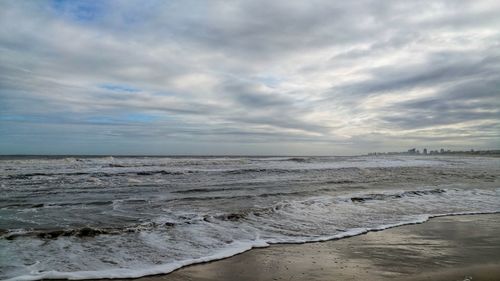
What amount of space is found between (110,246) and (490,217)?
10027 mm

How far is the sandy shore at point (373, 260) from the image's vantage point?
16.5 feet

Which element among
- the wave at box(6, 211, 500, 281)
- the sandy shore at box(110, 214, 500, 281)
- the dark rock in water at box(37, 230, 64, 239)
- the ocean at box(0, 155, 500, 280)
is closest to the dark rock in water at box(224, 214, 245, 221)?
the ocean at box(0, 155, 500, 280)

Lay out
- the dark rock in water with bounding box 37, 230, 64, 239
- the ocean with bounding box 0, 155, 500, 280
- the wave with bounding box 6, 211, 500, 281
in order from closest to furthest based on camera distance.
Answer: the wave with bounding box 6, 211, 500, 281 → the ocean with bounding box 0, 155, 500, 280 → the dark rock in water with bounding box 37, 230, 64, 239

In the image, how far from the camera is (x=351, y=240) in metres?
7.10

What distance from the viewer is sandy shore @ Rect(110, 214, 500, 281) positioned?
5031 mm

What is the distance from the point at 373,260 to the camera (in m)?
5.74

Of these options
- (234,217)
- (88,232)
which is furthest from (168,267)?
(234,217)

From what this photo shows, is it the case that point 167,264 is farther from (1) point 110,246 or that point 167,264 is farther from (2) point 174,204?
(2) point 174,204

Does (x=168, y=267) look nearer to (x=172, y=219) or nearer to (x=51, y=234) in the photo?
(x=51, y=234)

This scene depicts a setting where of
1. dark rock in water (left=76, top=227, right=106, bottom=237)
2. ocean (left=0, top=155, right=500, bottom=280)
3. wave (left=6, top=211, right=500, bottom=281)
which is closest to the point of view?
wave (left=6, top=211, right=500, bottom=281)

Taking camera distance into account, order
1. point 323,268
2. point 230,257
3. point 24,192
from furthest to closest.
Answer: point 24,192, point 230,257, point 323,268

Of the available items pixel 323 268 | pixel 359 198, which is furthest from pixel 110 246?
pixel 359 198

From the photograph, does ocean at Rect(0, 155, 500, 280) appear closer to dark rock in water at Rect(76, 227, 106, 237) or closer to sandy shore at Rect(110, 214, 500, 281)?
dark rock in water at Rect(76, 227, 106, 237)

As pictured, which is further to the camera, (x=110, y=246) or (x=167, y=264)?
(x=110, y=246)
